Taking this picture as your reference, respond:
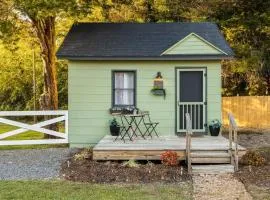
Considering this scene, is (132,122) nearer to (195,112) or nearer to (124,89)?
(124,89)

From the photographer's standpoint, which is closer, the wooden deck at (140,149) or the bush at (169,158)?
the bush at (169,158)

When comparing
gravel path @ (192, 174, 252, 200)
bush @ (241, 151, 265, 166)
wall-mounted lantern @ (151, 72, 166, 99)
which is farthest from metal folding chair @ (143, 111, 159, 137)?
gravel path @ (192, 174, 252, 200)

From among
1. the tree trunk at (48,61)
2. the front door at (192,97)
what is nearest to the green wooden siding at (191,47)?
the front door at (192,97)

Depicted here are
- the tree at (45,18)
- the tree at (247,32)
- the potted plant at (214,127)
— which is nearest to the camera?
the tree at (45,18)

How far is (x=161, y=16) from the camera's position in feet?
73.3

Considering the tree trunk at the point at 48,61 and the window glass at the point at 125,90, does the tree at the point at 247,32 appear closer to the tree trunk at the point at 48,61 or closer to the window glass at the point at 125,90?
the tree trunk at the point at 48,61

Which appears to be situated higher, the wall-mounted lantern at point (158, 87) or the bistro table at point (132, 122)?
the wall-mounted lantern at point (158, 87)

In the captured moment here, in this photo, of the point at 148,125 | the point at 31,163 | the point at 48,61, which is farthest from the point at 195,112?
the point at 48,61

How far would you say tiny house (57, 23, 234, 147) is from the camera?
43.8ft

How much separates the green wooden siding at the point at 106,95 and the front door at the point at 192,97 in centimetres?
15

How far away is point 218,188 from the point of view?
8734 mm

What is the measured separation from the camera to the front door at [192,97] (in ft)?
44.2

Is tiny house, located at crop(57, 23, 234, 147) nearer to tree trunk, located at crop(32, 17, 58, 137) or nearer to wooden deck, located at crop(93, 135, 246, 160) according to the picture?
wooden deck, located at crop(93, 135, 246, 160)

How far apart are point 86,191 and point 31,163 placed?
3.20 m
